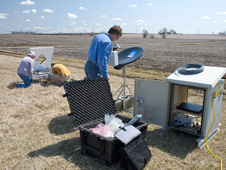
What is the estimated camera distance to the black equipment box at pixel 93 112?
10.9 ft

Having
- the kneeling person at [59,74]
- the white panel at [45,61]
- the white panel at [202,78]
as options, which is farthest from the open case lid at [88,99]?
the white panel at [45,61]

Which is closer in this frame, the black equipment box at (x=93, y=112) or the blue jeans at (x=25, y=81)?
the black equipment box at (x=93, y=112)

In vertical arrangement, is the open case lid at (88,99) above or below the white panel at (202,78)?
below

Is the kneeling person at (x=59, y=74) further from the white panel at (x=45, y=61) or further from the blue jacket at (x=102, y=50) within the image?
the blue jacket at (x=102, y=50)

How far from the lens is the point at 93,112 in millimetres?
4016

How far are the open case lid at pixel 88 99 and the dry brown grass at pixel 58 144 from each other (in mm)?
650

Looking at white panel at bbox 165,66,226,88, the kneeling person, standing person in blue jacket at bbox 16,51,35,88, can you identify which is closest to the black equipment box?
white panel at bbox 165,66,226,88

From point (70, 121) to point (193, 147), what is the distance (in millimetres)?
2761

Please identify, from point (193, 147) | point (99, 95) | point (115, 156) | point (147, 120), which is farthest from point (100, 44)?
point (193, 147)

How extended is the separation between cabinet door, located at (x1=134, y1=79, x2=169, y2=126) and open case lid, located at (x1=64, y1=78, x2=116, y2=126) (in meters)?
0.76

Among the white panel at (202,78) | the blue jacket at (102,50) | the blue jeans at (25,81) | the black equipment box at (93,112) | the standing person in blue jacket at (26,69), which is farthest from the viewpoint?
the blue jeans at (25,81)

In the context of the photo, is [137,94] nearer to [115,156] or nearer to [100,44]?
[100,44]

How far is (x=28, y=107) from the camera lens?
5.99m

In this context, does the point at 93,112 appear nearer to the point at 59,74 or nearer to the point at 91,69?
the point at 91,69
